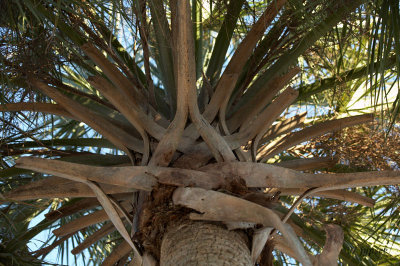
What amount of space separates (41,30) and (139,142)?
109cm

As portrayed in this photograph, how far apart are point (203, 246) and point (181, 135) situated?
641mm

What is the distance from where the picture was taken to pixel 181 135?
2461 millimetres

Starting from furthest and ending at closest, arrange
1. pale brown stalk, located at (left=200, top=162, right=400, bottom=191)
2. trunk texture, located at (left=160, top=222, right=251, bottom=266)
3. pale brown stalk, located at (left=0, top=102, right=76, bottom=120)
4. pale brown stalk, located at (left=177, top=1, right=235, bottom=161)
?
pale brown stalk, located at (left=0, top=102, right=76, bottom=120) < pale brown stalk, located at (left=200, top=162, right=400, bottom=191) < pale brown stalk, located at (left=177, top=1, right=235, bottom=161) < trunk texture, located at (left=160, top=222, right=251, bottom=266)

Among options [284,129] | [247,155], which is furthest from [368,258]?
[247,155]

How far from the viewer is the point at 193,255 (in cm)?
198

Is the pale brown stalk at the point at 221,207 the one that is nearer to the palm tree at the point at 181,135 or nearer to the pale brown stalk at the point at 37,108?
the palm tree at the point at 181,135

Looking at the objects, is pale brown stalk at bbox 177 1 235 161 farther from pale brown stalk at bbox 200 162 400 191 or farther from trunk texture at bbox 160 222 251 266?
trunk texture at bbox 160 222 251 266

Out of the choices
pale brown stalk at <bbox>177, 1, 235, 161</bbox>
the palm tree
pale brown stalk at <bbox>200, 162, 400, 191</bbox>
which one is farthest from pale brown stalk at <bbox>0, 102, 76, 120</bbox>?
pale brown stalk at <bbox>200, 162, 400, 191</bbox>

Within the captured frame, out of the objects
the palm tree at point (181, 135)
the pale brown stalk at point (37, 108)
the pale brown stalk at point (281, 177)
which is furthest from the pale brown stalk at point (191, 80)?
the pale brown stalk at point (37, 108)

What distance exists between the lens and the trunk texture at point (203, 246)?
1.97m

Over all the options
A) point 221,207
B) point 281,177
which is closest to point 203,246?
point 221,207

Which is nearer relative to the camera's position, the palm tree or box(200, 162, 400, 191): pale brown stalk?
the palm tree

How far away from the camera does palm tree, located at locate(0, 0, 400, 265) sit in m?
2.13

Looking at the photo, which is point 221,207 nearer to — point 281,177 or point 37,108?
point 281,177
